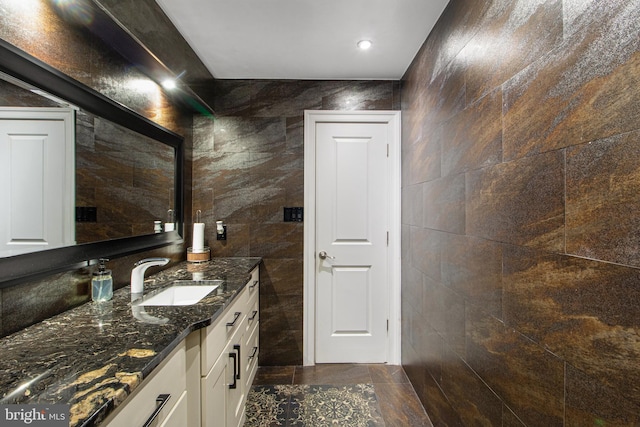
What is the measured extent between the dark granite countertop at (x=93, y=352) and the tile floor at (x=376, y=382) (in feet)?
4.28

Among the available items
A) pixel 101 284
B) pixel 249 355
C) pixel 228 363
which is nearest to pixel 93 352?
pixel 101 284

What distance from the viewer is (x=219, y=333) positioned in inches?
55.7

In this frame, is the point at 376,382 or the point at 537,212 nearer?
the point at 537,212

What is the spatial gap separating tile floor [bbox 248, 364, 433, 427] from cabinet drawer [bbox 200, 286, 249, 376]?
2.74ft

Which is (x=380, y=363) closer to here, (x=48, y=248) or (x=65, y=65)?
(x=48, y=248)

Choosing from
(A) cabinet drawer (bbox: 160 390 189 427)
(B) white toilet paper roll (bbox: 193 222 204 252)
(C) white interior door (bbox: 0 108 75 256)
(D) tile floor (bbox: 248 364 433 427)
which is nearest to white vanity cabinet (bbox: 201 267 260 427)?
(A) cabinet drawer (bbox: 160 390 189 427)

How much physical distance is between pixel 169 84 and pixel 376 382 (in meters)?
2.63

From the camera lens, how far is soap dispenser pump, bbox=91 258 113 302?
4.43 feet

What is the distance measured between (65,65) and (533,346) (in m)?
2.02

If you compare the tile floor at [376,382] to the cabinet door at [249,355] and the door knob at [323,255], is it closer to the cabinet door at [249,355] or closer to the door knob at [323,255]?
the cabinet door at [249,355]

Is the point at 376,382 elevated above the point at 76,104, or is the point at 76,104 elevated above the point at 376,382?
the point at 76,104

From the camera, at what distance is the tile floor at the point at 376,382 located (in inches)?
79.7

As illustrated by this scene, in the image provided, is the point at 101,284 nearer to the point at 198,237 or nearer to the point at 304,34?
the point at 198,237

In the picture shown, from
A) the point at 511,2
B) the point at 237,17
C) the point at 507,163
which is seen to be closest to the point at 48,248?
the point at 237,17
